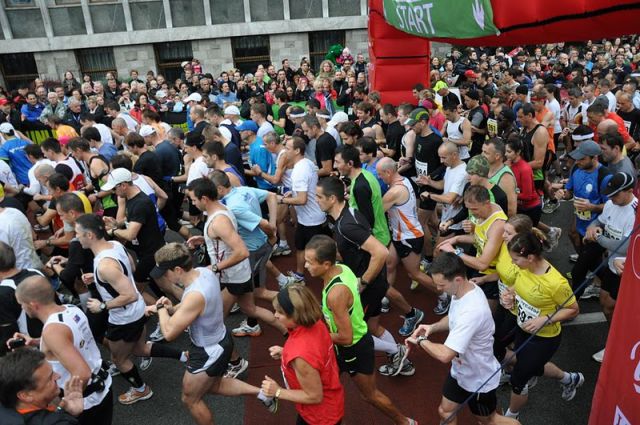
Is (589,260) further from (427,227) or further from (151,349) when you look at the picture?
(151,349)

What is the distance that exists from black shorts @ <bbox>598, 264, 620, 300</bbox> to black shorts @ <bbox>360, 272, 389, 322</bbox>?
1943 millimetres

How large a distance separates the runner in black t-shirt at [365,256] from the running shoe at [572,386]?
1.29m

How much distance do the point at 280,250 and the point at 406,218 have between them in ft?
8.44

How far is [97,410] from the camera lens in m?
3.42

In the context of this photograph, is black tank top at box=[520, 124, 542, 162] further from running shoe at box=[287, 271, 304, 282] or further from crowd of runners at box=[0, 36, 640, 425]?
running shoe at box=[287, 271, 304, 282]

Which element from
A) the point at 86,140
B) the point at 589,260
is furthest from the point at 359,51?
the point at 589,260

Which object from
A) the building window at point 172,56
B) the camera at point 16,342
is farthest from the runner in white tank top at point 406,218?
the building window at point 172,56

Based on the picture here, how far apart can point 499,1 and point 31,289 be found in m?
3.29

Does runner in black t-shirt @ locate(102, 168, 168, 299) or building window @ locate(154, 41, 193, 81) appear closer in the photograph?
runner in black t-shirt @ locate(102, 168, 168, 299)

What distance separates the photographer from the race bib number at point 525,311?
3500 mm

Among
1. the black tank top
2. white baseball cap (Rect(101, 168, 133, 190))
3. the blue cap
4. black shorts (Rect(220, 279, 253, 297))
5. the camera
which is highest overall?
white baseball cap (Rect(101, 168, 133, 190))

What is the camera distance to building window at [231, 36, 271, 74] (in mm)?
21000

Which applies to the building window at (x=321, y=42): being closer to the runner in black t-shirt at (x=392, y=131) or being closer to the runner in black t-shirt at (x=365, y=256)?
the runner in black t-shirt at (x=392, y=131)

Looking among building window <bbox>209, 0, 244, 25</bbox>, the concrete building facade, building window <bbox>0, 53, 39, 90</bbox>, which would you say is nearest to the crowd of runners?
the concrete building facade
